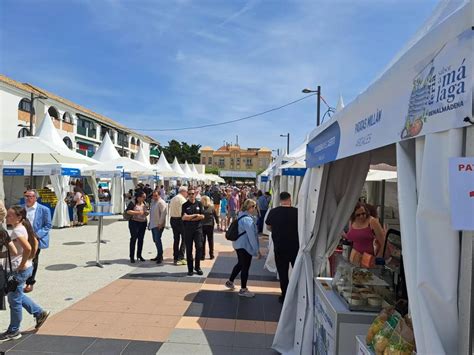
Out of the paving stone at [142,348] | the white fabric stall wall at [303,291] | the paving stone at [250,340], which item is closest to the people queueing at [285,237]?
the paving stone at [250,340]

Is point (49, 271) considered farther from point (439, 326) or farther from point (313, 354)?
point (439, 326)

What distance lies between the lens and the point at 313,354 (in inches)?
145

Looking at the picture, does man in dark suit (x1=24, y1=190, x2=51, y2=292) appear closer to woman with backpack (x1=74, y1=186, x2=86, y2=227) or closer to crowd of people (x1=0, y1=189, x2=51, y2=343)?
crowd of people (x1=0, y1=189, x2=51, y2=343)

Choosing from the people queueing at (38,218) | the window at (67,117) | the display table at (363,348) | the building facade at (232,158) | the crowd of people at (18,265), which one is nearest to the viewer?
the display table at (363,348)

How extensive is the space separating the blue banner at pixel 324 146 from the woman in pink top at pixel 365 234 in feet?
5.37

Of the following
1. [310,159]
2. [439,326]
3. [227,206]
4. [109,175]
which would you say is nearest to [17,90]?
[109,175]

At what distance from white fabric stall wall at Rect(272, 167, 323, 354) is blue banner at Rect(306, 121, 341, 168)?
0.48 feet

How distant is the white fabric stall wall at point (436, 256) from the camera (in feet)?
4.89

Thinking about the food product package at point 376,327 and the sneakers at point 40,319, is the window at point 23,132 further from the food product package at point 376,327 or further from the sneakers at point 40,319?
the food product package at point 376,327

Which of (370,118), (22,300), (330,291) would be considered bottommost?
(22,300)

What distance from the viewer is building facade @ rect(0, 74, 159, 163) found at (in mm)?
29703

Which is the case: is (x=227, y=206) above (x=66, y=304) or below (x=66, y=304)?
above

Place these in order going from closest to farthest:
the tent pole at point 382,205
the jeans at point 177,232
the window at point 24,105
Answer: the jeans at point 177,232 → the tent pole at point 382,205 → the window at point 24,105

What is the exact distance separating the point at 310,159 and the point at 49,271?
5.99 meters
